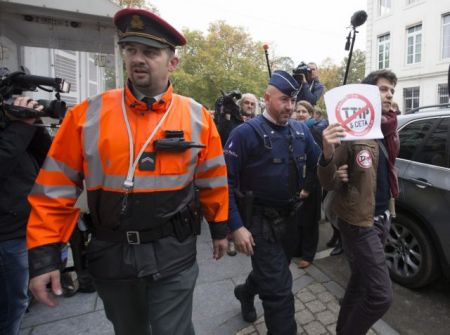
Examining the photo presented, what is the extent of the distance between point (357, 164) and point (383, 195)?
38 cm

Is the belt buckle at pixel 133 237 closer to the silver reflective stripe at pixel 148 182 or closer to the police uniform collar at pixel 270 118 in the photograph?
the silver reflective stripe at pixel 148 182

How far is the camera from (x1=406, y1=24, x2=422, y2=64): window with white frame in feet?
74.4

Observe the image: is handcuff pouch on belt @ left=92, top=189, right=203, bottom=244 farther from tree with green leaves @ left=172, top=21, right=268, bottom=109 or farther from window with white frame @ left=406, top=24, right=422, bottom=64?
window with white frame @ left=406, top=24, right=422, bottom=64

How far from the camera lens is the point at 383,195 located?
2.50 meters

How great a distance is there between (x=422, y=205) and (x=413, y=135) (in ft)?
2.70

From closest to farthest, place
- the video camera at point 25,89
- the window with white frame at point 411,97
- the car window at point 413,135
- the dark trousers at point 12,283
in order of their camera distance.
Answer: the video camera at point 25,89
the dark trousers at point 12,283
the car window at point 413,135
the window with white frame at point 411,97

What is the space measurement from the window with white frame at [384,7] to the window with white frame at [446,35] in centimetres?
467

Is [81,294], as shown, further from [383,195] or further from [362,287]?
[383,195]

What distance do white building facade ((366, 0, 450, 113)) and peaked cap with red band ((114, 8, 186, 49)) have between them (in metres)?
22.6

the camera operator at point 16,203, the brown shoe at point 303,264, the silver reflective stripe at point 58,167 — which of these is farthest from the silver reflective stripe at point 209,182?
the brown shoe at point 303,264

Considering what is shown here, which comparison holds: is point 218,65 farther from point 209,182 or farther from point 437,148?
point 209,182

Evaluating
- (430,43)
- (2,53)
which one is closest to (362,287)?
(2,53)

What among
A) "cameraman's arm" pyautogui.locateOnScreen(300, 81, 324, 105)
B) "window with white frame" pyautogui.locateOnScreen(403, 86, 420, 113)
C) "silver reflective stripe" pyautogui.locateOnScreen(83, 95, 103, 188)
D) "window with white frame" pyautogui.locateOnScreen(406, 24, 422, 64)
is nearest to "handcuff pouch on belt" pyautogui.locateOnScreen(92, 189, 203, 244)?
"silver reflective stripe" pyautogui.locateOnScreen(83, 95, 103, 188)

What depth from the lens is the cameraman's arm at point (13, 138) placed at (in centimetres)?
183
